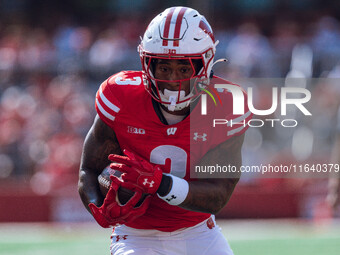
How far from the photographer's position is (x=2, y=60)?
10.2 meters

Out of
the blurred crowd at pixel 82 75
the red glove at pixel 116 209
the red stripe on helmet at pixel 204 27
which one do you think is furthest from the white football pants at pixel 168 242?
the blurred crowd at pixel 82 75

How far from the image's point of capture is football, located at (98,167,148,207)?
3.04 metres

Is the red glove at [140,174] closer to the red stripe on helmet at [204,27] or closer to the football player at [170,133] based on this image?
the football player at [170,133]

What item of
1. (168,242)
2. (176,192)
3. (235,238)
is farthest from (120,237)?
(235,238)

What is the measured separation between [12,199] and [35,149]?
0.72m

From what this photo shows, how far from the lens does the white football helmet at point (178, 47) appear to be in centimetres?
322

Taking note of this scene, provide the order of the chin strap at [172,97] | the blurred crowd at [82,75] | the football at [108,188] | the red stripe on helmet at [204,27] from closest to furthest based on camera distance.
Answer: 1. the football at [108,188]
2. the chin strap at [172,97]
3. the red stripe on helmet at [204,27]
4. the blurred crowd at [82,75]

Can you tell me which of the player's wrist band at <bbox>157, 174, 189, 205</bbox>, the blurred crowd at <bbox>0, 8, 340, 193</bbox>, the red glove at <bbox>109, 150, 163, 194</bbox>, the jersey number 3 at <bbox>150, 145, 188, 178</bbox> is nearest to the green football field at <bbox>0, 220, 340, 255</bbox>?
the blurred crowd at <bbox>0, 8, 340, 193</bbox>

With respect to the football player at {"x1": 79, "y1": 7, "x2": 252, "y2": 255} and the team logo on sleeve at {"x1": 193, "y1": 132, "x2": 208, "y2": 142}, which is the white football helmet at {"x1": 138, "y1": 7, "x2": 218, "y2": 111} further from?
the team logo on sleeve at {"x1": 193, "y1": 132, "x2": 208, "y2": 142}

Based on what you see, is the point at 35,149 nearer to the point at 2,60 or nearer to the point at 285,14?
the point at 2,60

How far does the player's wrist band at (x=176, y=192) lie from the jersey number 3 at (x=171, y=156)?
25 cm

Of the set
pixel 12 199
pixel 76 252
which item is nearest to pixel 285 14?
pixel 12 199

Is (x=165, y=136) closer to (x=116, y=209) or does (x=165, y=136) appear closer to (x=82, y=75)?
(x=116, y=209)

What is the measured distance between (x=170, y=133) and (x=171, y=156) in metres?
0.11
